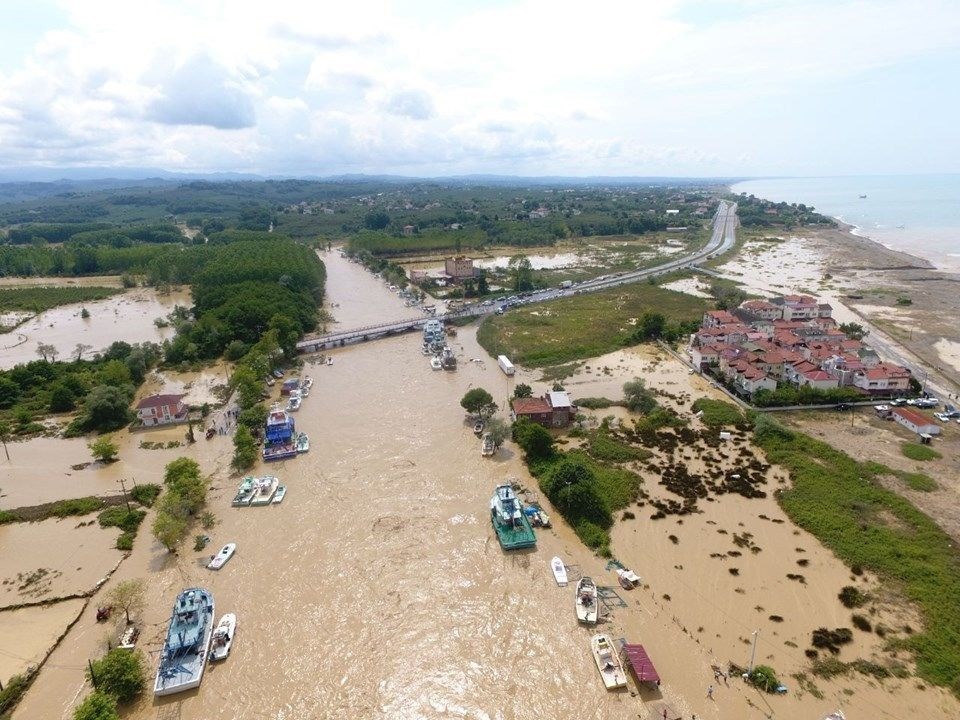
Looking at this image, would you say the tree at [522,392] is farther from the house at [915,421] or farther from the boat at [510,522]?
the house at [915,421]

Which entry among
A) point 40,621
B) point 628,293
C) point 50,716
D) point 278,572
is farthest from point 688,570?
point 628,293

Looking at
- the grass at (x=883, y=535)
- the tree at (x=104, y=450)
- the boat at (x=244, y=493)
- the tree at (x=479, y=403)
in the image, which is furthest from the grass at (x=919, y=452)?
the tree at (x=104, y=450)

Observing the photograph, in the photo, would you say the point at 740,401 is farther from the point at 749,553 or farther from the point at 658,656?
the point at 658,656

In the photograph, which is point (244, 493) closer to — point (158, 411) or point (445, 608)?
point (158, 411)

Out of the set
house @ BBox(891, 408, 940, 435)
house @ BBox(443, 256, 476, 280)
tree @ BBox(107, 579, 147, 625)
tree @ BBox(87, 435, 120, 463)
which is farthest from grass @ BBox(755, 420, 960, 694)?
house @ BBox(443, 256, 476, 280)

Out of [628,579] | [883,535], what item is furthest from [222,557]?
[883,535]
